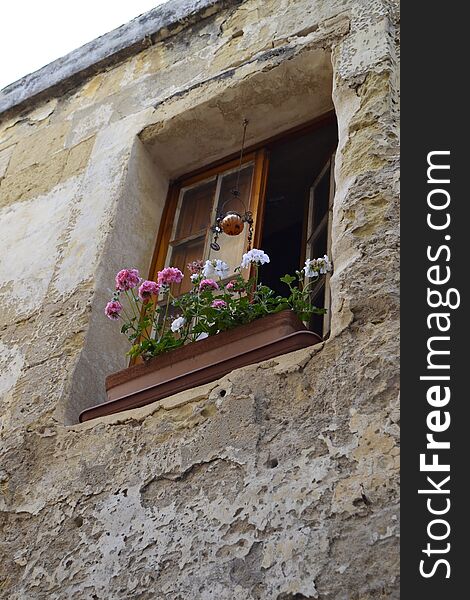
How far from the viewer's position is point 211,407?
2.80 metres

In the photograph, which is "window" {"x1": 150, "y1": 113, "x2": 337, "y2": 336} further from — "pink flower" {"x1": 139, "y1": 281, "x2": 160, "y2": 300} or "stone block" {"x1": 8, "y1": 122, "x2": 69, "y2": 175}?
"stone block" {"x1": 8, "y1": 122, "x2": 69, "y2": 175}

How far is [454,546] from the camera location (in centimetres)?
211

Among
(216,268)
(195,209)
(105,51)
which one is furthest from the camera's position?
(105,51)

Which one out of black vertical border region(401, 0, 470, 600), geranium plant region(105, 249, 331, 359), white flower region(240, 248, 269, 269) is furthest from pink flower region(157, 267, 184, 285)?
black vertical border region(401, 0, 470, 600)

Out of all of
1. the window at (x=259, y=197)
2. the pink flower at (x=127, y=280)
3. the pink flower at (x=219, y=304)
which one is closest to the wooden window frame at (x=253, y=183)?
the window at (x=259, y=197)

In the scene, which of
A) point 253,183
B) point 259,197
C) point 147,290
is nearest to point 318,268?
point 147,290

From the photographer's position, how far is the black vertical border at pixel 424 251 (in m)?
2.15

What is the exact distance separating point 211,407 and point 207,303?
0.48 meters

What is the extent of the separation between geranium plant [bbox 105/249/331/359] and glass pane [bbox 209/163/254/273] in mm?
141

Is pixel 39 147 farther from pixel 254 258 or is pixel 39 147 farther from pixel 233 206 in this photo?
pixel 254 258

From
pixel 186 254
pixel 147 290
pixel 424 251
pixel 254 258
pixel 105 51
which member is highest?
pixel 105 51

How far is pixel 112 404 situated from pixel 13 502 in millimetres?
455

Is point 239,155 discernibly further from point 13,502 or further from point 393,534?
point 393,534

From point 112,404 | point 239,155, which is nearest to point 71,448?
point 112,404
